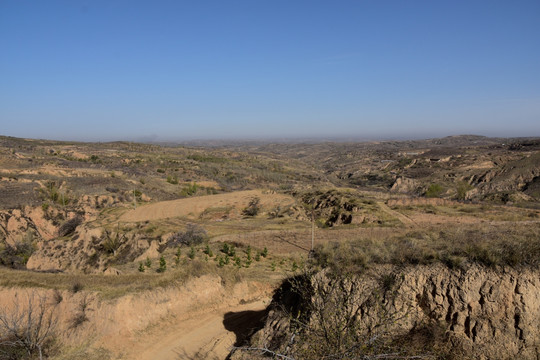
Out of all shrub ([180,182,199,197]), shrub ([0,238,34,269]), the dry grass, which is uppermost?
the dry grass

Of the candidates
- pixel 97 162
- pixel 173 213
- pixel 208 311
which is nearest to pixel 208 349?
pixel 208 311

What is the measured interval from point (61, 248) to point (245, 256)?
12.1 metres

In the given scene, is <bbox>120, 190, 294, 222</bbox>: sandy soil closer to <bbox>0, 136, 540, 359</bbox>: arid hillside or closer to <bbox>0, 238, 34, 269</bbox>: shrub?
<bbox>0, 136, 540, 359</bbox>: arid hillside

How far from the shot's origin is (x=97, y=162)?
68.8 metres

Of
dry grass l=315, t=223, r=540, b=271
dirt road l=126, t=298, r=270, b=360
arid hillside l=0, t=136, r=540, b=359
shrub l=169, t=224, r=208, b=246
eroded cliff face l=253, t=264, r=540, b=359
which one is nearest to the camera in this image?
eroded cliff face l=253, t=264, r=540, b=359

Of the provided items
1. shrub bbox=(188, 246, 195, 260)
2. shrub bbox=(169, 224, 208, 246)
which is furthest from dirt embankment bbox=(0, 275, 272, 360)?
shrub bbox=(169, 224, 208, 246)

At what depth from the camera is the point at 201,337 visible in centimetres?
1213

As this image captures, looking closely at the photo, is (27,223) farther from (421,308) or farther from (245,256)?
(421,308)

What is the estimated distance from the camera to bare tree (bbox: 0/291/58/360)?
10.1 m

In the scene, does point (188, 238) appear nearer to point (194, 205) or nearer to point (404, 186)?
point (194, 205)

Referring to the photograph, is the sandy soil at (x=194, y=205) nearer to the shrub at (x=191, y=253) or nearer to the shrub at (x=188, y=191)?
the shrub at (x=188, y=191)

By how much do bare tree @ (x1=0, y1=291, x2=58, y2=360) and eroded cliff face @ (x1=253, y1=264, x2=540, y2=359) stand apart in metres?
7.31

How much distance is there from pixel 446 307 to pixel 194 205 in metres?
32.7

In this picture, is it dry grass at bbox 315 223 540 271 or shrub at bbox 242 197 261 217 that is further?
shrub at bbox 242 197 261 217
